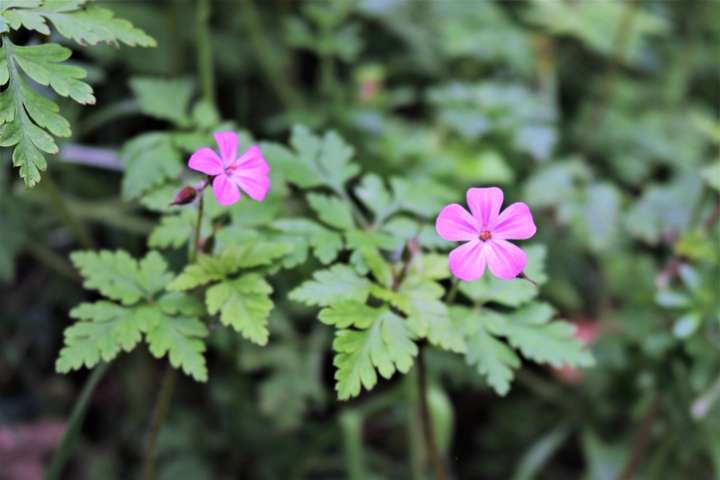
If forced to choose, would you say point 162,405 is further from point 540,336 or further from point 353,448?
point 540,336

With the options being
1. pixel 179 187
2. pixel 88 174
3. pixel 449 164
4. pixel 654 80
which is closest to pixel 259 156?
pixel 179 187

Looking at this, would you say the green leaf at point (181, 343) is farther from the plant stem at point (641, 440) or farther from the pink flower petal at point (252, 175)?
the plant stem at point (641, 440)

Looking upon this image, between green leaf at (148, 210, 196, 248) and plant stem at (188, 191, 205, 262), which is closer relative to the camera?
plant stem at (188, 191, 205, 262)

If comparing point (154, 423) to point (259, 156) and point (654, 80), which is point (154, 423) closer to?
point (259, 156)

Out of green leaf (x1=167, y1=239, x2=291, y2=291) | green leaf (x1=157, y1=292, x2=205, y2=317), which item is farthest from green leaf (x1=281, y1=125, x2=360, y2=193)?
Result: green leaf (x1=157, y1=292, x2=205, y2=317)

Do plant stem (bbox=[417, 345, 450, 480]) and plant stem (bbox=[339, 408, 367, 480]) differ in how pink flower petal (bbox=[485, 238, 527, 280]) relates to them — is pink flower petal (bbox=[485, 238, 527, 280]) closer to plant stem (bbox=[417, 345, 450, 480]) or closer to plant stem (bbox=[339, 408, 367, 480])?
plant stem (bbox=[417, 345, 450, 480])

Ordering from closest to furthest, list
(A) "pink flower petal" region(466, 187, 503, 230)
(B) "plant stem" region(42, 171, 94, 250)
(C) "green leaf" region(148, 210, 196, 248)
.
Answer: (A) "pink flower petal" region(466, 187, 503, 230) → (C) "green leaf" region(148, 210, 196, 248) → (B) "plant stem" region(42, 171, 94, 250)

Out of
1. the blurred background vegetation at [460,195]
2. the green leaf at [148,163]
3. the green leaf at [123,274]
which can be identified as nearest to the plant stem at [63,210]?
the blurred background vegetation at [460,195]

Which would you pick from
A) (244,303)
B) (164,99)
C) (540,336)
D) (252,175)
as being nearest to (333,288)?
(244,303)
